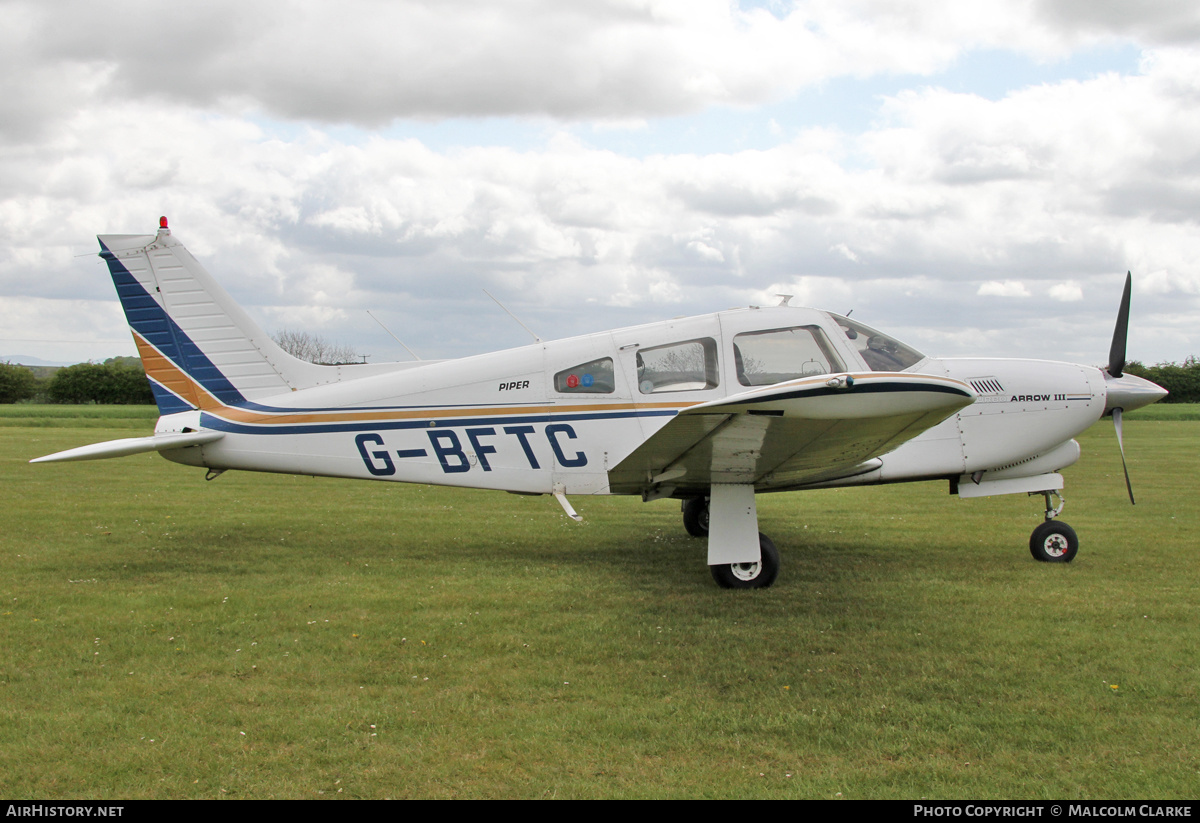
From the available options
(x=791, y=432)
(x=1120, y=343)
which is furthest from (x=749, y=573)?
(x=1120, y=343)

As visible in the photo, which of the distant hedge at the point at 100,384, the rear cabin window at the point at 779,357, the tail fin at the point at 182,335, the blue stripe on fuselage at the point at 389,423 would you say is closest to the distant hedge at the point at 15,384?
the distant hedge at the point at 100,384

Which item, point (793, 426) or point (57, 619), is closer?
point (793, 426)

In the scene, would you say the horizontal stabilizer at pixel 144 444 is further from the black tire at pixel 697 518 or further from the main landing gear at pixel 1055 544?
the main landing gear at pixel 1055 544

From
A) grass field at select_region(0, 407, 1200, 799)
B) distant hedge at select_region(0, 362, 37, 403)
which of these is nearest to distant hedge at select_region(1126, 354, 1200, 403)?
grass field at select_region(0, 407, 1200, 799)

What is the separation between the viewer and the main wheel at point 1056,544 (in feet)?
26.0

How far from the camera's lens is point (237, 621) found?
5.83 metres

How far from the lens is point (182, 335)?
25.9ft

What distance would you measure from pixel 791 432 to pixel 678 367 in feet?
5.96

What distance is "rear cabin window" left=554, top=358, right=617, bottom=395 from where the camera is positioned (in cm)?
723

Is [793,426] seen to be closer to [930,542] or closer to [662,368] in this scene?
[662,368]

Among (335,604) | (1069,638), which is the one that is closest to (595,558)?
(335,604)

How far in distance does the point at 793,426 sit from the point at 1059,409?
12.6 feet

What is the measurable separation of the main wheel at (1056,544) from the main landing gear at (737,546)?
9.88ft

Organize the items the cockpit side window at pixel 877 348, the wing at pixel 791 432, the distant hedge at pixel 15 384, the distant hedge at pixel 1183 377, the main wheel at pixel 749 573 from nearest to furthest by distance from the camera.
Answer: the wing at pixel 791 432 < the main wheel at pixel 749 573 < the cockpit side window at pixel 877 348 < the distant hedge at pixel 1183 377 < the distant hedge at pixel 15 384
